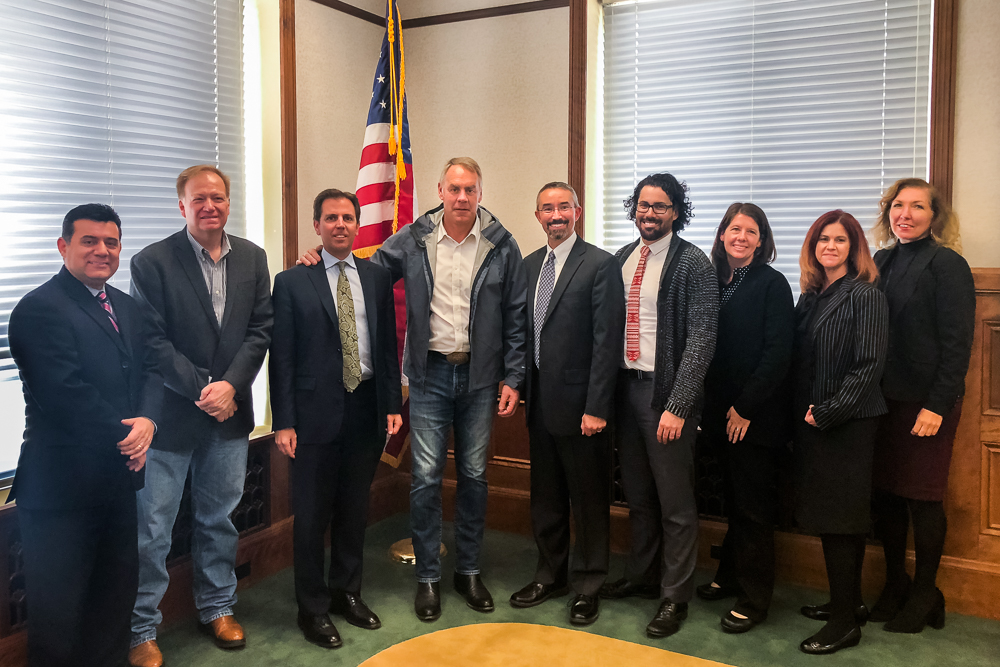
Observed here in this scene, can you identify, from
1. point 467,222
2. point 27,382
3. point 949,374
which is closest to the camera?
point 27,382

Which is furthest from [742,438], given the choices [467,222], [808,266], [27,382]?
[27,382]

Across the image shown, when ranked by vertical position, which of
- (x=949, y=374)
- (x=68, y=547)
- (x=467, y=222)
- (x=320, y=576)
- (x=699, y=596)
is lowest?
(x=699, y=596)

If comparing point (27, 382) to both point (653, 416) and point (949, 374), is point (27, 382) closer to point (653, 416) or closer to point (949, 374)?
point (653, 416)

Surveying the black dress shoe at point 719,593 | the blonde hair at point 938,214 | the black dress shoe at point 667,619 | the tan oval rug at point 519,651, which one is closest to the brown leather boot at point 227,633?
the tan oval rug at point 519,651

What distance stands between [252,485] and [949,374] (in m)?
2.91

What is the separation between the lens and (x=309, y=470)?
276 cm

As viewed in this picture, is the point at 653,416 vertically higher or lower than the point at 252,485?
higher

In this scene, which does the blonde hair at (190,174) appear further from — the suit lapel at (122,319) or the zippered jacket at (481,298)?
the zippered jacket at (481,298)

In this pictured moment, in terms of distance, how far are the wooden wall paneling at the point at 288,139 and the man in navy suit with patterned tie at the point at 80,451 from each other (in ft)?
4.33

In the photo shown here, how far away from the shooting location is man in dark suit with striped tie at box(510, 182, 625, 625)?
112 inches

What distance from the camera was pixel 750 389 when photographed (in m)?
2.77

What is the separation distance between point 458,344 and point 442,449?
46 centimetres

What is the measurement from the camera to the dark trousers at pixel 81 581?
2.12 meters

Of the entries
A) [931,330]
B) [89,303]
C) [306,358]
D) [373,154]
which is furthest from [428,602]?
[931,330]
